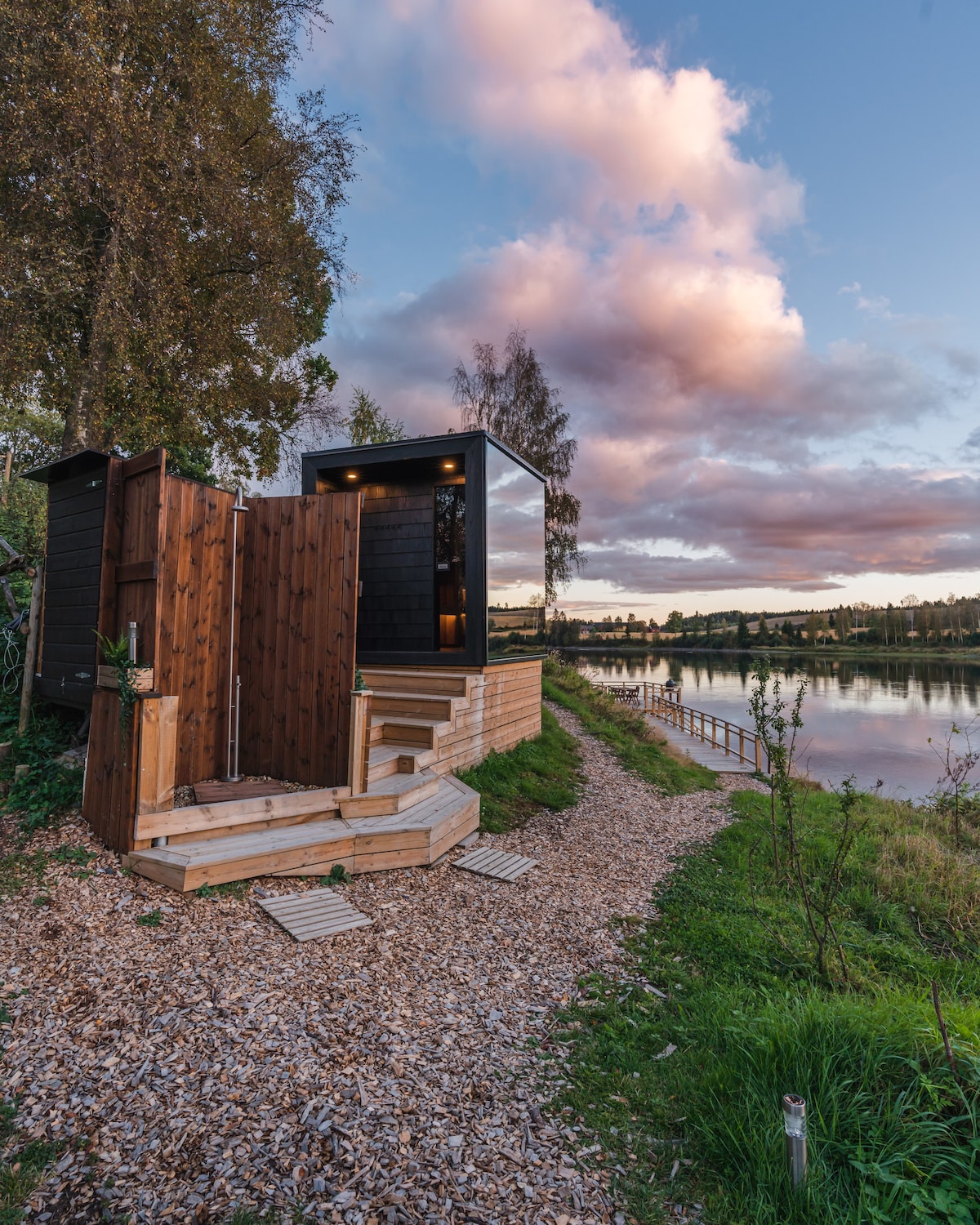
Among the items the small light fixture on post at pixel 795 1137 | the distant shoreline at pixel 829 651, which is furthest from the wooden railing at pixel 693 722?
the distant shoreline at pixel 829 651

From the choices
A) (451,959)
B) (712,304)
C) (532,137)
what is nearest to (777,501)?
(712,304)

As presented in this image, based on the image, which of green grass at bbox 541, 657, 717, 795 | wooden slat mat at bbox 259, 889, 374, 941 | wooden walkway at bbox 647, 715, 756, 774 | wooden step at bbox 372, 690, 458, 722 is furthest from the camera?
wooden walkway at bbox 647, 715, 756, 774

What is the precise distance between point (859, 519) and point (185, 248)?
113 ft

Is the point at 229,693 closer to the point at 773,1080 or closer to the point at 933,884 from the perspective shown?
the point at 773,1080

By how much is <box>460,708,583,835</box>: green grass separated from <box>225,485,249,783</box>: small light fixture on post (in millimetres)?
2403

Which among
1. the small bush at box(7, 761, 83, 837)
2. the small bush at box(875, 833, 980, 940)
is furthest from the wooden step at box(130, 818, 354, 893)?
the small bush at box(875, 833, 980, 940)

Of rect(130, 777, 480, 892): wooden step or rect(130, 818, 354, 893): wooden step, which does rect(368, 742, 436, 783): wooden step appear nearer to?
rect(130, 777, 480, 892): wooden step

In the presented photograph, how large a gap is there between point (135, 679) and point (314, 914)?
6.11 feet

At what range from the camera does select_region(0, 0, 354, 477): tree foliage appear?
6.41 m

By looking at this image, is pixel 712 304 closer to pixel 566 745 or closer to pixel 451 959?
pixel 566 745

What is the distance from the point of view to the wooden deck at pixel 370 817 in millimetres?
3486

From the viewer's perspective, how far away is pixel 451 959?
3.11 metres

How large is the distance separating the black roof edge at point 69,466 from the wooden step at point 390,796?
138 inches

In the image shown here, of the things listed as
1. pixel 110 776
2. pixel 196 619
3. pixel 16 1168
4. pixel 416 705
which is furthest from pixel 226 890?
pixel 416 705
